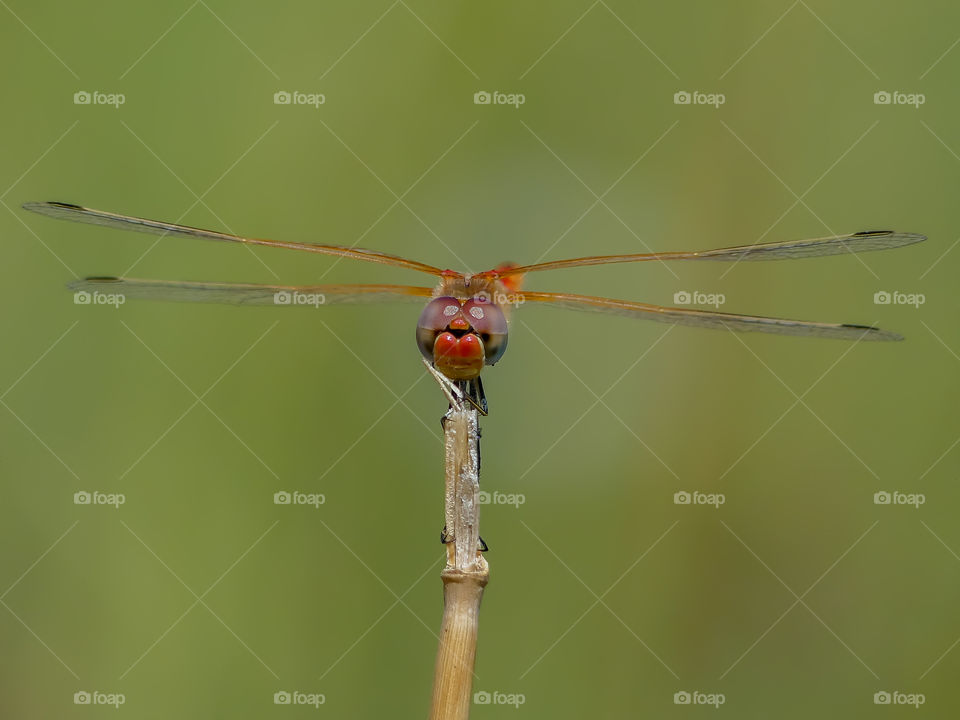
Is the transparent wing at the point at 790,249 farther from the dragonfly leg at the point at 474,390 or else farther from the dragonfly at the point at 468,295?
the dragonfly leg at the point at 474,390

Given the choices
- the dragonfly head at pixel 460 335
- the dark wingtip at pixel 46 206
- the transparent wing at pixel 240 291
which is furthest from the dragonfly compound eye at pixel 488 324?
the dark wingtip at pixel 46 206

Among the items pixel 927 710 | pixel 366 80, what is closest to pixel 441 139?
pixel 366 80

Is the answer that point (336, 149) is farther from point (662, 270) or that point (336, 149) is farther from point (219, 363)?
point (662, 270)

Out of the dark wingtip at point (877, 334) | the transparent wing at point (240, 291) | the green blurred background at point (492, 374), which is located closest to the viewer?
the dark wingtip at point (877, 334)

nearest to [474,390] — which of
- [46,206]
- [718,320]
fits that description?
[718,320]

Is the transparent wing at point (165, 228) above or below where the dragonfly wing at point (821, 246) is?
above

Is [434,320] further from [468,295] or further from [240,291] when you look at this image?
[240,291]
